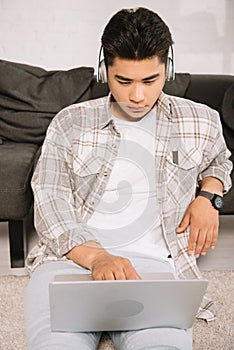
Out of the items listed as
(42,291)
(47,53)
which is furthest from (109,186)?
(47,53)

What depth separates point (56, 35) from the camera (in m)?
2.78

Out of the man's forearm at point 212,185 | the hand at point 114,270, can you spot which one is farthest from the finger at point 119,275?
the man's forearm at point 212,185

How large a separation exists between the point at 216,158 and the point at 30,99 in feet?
3.40

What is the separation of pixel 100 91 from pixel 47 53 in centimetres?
51

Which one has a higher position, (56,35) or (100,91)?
(56,35)

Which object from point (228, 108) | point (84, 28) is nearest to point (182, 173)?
point (228, 108)

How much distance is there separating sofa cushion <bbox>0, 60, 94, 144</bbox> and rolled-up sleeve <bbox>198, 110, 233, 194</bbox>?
0.94 m

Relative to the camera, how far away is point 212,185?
152cm

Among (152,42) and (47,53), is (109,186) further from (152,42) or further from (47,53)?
(47,53)

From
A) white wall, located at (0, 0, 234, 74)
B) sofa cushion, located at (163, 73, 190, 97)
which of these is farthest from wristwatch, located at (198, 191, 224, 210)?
white wall, located at (0, 0, 234, 74)

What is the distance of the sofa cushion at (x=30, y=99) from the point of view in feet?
7.72

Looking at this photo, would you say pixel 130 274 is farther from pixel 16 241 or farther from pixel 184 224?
pixel 16 241

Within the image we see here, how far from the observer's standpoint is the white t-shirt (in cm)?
140

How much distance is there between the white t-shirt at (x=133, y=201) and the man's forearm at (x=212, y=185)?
0.14 m
